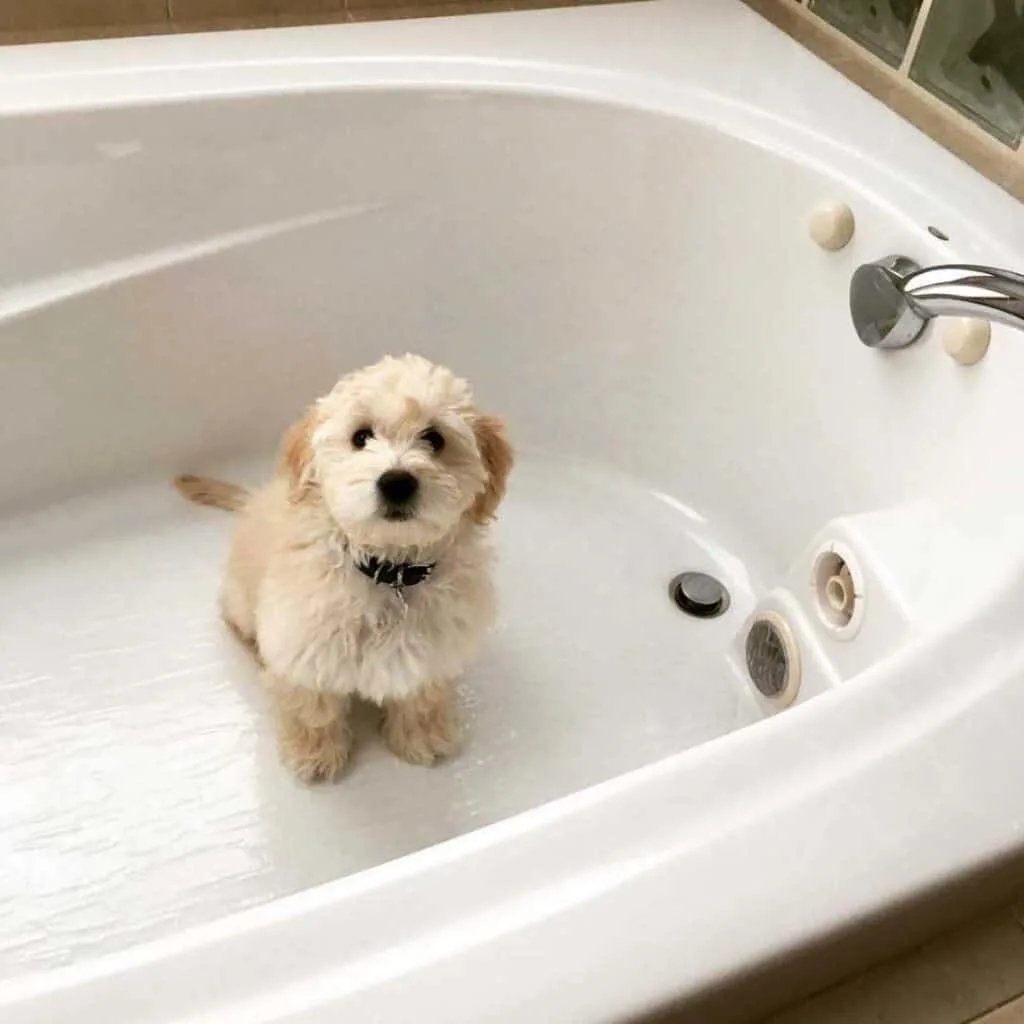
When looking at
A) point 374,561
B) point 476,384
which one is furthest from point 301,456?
point 476,384

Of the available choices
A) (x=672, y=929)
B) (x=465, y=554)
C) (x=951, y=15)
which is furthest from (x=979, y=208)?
(x=672, y=929)

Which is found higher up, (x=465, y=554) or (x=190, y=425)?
(x=465, y=554)

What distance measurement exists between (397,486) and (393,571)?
0.14 m

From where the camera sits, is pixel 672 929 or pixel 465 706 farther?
pixel 465 706

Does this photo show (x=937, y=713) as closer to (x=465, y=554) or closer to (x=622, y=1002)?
(x=622, y=1002)

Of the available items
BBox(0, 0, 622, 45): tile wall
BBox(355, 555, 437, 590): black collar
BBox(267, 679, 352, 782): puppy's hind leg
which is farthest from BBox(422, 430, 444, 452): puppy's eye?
BBox(0, 0, 622, 45): tile wall

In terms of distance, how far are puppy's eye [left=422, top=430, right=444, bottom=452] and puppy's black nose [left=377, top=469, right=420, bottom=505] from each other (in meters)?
0.05

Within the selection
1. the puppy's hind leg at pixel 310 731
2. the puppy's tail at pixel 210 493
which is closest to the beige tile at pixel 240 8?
the puppy's tail at pixel 210 493

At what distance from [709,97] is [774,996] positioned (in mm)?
974

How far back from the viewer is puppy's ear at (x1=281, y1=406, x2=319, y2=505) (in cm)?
92

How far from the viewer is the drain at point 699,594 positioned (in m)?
1.29

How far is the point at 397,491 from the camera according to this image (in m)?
0.84

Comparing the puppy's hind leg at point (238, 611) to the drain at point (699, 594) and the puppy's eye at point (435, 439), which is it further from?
the drain at point (699, 594)

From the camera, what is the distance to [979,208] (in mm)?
1089
